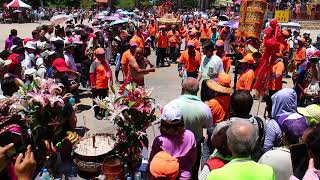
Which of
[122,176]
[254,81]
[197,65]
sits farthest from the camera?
[197,65]

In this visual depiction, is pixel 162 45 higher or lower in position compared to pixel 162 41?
lower

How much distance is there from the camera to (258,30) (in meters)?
15.6

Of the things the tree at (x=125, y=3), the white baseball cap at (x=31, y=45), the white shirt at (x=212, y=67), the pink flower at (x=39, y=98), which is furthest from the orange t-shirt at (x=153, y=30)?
the tree at (x=125, y=3)

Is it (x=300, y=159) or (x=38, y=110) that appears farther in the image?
(x=38, y=110)

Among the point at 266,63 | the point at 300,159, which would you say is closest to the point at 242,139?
the point at 300,159

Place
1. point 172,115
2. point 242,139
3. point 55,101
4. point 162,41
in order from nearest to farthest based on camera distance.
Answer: point 242,139 → point 172,115 → point 55,101 → point 162,41

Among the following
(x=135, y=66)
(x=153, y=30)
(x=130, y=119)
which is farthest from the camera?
(x=153, y=30)

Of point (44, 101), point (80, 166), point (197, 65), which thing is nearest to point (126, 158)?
point (80, 166)

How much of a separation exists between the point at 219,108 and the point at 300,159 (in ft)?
7.60

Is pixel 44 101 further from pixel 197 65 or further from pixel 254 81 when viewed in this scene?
pixel 197 65

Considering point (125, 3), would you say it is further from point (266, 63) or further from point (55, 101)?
point (55, 101)

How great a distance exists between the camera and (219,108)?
5.60m

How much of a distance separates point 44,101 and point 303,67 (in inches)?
243

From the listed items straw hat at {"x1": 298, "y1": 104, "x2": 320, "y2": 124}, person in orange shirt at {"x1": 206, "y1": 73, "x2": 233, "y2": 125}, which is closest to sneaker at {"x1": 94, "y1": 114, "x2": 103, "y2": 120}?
person in orange shirt at {"x1": 206, "y1": 73, "x2": 233, "y2": 125}
